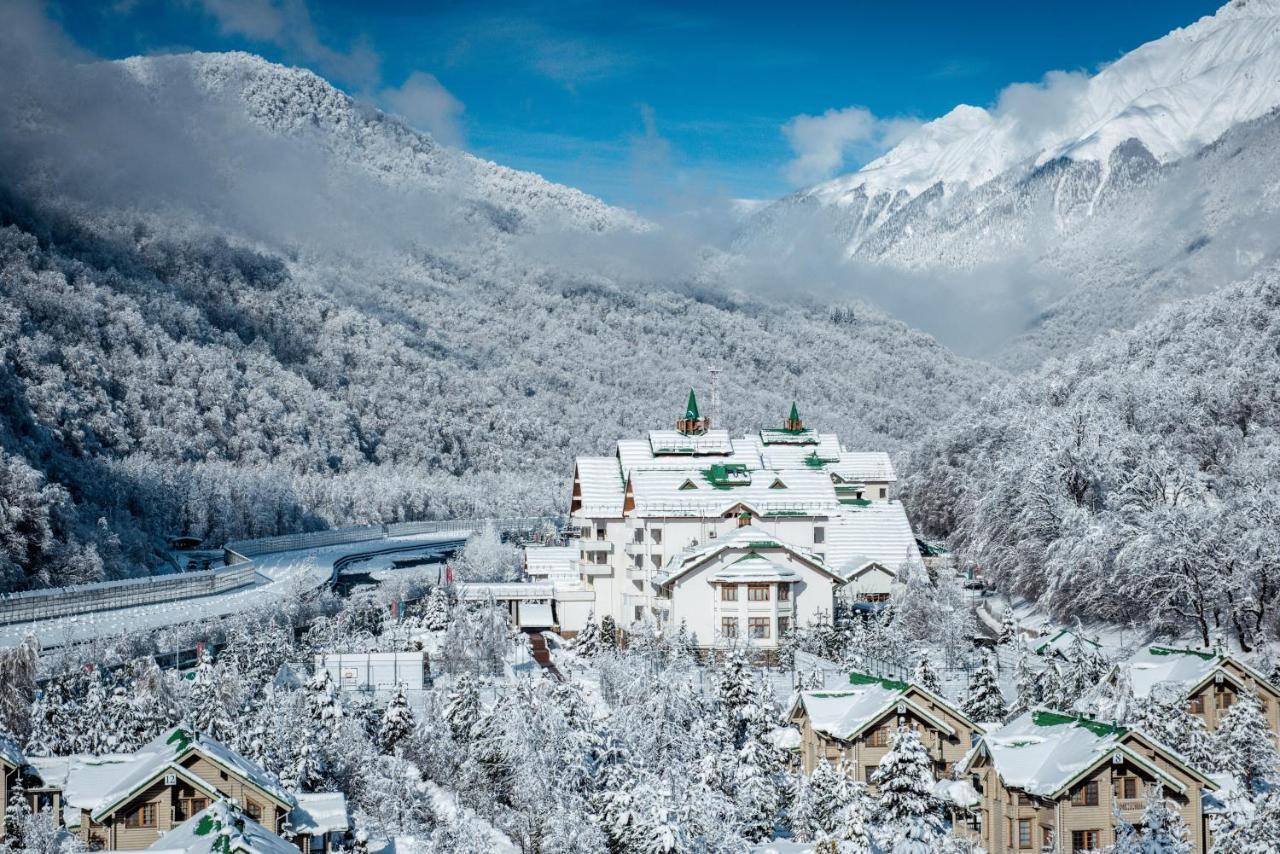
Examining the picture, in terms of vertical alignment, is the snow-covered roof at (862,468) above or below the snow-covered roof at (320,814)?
above

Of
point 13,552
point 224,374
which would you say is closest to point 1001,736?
point 13,552

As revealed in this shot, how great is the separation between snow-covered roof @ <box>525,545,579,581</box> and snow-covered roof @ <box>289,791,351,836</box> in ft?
125

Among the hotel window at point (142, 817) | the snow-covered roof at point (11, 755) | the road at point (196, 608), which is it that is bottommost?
the hotel window at point (142, 817)

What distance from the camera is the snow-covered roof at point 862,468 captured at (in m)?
76.9

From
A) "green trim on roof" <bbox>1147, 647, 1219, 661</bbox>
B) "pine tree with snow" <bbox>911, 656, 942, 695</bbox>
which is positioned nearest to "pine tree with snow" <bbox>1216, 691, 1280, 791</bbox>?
"green trim on roof" <bbox>1147, 647, 1219, 661</bbox>

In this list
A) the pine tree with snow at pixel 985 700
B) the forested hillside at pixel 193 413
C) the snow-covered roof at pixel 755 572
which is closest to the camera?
the pine tree with snow at pixel 985 700

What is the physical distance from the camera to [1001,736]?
35.6 m

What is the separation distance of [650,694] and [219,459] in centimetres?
9810

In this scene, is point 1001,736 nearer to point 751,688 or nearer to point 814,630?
point 751,688

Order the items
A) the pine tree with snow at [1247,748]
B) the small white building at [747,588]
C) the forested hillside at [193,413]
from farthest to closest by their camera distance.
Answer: the forested hillside at [193,413], the small white building at [747,588], the pine tree with snow at [1247,748]

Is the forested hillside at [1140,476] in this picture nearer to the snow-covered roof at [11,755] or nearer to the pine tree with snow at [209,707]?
the pine tree with snow at [209,707]

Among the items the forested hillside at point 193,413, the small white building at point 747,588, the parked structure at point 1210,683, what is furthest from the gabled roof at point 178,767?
the forested hillside at point 193,413

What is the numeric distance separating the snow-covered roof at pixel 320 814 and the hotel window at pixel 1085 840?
15271 mm

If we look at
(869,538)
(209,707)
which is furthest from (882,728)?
(869,538)
